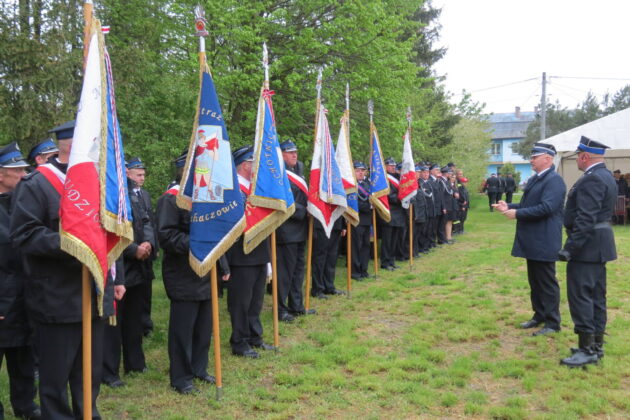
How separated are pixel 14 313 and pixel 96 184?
1387 millimetres

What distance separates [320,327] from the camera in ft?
23.5

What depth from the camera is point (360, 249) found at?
10617 mm


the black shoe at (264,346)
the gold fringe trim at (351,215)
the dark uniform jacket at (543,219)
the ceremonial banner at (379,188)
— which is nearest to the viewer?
the black shoe at (264,346)

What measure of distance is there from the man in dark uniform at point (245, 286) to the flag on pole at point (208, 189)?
101cm

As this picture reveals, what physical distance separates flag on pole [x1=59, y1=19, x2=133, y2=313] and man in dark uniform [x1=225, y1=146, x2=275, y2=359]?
2113mm

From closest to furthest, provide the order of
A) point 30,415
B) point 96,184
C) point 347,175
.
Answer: point 96,184 < point 30,415 < point 347,175

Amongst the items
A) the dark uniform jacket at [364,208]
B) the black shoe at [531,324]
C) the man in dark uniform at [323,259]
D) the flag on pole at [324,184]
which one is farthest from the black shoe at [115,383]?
the dark uniform jacket at [364,208]

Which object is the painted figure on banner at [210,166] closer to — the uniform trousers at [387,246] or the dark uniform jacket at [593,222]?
the dark uniform jacket at [593,222]

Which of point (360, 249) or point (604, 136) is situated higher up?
point (604, 136)

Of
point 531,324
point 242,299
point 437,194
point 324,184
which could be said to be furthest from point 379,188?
point 437,194

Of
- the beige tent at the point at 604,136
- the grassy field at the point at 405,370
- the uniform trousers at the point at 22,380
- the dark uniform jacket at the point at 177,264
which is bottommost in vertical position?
the grassy field at the point at 405,370

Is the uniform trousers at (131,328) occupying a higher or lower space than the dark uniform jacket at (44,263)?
lower

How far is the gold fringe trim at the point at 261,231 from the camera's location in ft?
19.0

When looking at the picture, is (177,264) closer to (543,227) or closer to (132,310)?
(132,310)
